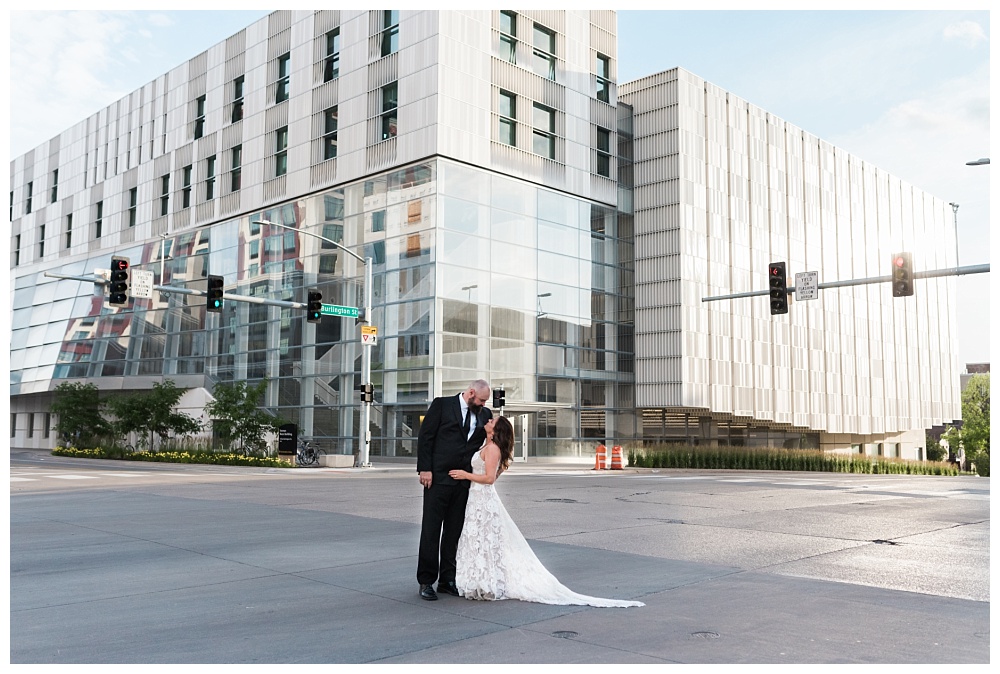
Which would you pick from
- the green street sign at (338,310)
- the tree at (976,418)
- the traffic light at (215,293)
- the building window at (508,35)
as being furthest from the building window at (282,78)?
the tree at (976,418)

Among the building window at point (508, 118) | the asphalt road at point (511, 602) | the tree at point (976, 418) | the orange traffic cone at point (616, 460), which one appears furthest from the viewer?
the tree at point (976, 418)

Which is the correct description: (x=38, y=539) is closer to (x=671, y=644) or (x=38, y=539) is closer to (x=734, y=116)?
(x=671, y=644)

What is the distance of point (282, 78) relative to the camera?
48.4 m

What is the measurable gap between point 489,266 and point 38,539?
31752 millimetres

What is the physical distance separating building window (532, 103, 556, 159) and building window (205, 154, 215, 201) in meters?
19.9

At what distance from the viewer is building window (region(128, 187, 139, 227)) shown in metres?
58.1

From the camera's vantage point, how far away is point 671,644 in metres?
6.12

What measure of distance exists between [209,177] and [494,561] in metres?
49.1

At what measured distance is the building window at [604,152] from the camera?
160 feet

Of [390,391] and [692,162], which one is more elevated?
[692,162]

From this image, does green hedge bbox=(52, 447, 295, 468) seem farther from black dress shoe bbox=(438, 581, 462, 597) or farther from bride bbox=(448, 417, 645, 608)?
bride bbox=(448, 417, 645, 608)

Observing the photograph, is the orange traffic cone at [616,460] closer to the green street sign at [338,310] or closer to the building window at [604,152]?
the green street sign at [338,310]

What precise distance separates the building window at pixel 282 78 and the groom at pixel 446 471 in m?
43.7

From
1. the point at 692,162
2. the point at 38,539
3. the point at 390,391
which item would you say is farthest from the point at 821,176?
the point at 38,539
